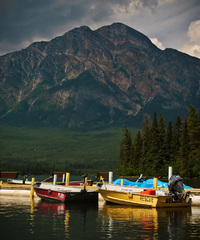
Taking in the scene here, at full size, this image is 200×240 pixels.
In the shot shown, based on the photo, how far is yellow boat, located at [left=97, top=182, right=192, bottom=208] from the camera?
37250mm

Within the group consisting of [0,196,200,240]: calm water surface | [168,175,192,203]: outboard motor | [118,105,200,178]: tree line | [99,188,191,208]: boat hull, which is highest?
[118,105,200,178]: tree line

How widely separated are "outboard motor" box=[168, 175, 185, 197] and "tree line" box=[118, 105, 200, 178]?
48.6 meters

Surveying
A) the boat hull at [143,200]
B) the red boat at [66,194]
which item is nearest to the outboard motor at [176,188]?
A: the boat hull at [143,200]

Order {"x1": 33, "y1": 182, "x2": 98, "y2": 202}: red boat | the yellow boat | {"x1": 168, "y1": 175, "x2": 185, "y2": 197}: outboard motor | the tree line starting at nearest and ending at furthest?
{"x1": 168, "y1": 175, "x2": 185, "y2": 197}: outboard motor → the yellow boat → {"x1": 33, "y1": 182, "x2": 98, "y2": 202}: red boat → the tree line

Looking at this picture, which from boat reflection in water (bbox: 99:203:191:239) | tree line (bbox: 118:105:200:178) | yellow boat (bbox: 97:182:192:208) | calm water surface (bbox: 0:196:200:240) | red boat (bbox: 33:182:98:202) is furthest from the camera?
tree line (bbox: 118:105:200:178)

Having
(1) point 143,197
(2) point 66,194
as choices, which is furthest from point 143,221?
(2) point 66,194

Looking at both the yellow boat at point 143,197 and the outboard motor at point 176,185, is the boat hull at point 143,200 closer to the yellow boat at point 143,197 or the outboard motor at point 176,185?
the yellow boat at point 143,197

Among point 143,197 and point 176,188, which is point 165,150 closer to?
point 143,197

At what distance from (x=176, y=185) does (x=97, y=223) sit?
11694 millimetres

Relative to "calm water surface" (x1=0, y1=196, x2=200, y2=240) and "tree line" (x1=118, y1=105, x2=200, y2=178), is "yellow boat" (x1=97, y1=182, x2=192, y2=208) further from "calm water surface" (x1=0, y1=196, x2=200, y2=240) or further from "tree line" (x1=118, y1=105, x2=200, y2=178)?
"tree line" (x1=118, y1=105, x2=200, y2=178)

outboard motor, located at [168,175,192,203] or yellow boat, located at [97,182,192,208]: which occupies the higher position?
outboard motor, located at [168,175,192,203]

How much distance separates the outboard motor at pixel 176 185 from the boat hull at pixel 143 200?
0.91 m

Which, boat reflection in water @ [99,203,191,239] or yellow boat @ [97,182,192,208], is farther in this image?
yellow boat @ [97,182,192,208]

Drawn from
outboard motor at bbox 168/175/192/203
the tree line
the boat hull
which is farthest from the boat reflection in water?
the tree line
